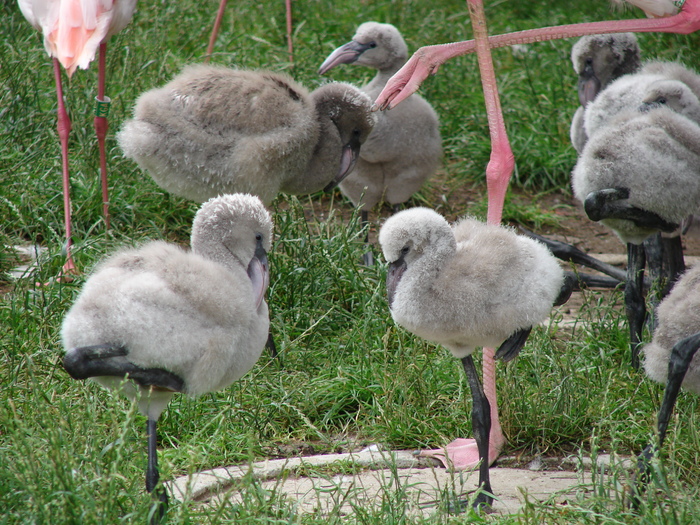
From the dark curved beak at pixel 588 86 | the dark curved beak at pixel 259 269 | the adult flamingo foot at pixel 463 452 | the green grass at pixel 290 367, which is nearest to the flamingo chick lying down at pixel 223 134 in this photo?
the green grass at pixel 290 367

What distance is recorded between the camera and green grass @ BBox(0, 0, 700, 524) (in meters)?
2.69

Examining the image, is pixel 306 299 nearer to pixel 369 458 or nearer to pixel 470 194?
pixel 369 458

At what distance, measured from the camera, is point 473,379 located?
3.14m

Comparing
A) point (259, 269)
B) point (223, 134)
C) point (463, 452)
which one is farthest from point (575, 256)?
point (259, 269)

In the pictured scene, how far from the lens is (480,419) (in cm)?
316

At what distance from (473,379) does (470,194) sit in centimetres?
345

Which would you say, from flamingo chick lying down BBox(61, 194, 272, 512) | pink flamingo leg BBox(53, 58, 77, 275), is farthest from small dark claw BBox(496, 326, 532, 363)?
pink flamingo leg BBox(53, 58, 77, 275)

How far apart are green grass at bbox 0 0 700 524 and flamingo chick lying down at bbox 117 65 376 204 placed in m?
0.42

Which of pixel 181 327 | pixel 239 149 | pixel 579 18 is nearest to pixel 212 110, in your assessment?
pixel 239 149

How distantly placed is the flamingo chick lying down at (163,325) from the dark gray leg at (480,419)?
764mm

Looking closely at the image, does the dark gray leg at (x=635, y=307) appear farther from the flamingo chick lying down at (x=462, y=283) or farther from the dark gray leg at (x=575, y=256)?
the flamingo chick lying down at (x=462, y=283)

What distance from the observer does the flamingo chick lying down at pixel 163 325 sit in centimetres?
261

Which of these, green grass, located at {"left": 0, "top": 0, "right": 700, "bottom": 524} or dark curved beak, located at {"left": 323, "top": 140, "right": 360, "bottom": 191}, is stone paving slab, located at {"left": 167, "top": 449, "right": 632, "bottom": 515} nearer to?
green grass, located at {"left": 0, "top": 0, "right": 700, "bottom": 524}

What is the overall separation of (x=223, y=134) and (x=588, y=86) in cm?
264
